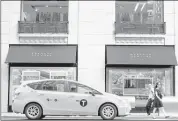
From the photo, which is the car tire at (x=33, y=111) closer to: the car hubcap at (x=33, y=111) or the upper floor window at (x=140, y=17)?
the car hubcap at (x=33, y=111)

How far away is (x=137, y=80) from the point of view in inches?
805

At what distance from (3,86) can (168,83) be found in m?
8.76

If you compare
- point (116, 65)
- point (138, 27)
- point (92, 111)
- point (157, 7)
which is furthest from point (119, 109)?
point (157, 7)

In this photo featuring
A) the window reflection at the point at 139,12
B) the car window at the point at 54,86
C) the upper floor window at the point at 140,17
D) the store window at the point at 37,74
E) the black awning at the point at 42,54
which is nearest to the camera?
the car window at the point at 54,86

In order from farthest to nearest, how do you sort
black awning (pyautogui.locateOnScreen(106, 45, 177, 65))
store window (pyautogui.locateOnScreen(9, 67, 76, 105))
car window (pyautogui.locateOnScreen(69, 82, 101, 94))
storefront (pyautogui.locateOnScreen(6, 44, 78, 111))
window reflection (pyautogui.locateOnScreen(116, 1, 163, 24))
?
1. window reflection (pyautogui.locateOnScreen(116, 1, 163, 24))
2. store window (pyautogui.locateOnScreen(9, 67, 76, 105))
3. storefront (pyautogui.locateOnScreen(6, 44, 78, 111))
4. black awning (pyautogui.locateOnScreen(106, 45, 177, 65))
5. car window (pyautogui.locateOnScreen(69, 82, 101, 94))

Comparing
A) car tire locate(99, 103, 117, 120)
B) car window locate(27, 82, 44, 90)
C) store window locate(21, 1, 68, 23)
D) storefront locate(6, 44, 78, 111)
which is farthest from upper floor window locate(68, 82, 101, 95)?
store window locate(21, 1, 68, 23)

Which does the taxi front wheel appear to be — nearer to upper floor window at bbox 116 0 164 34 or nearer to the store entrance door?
the store entrance door

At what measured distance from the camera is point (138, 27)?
20781 mm

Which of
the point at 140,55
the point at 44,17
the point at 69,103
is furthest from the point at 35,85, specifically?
the point at 140,55

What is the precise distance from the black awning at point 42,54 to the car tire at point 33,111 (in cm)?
512

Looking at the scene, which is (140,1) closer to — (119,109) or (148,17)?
(148,17)

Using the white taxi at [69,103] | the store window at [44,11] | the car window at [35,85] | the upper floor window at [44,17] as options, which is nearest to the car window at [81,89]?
the white taxi at [69,103]

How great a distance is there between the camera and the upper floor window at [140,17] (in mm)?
20781

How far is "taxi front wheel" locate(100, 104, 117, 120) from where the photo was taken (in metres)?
15.2
